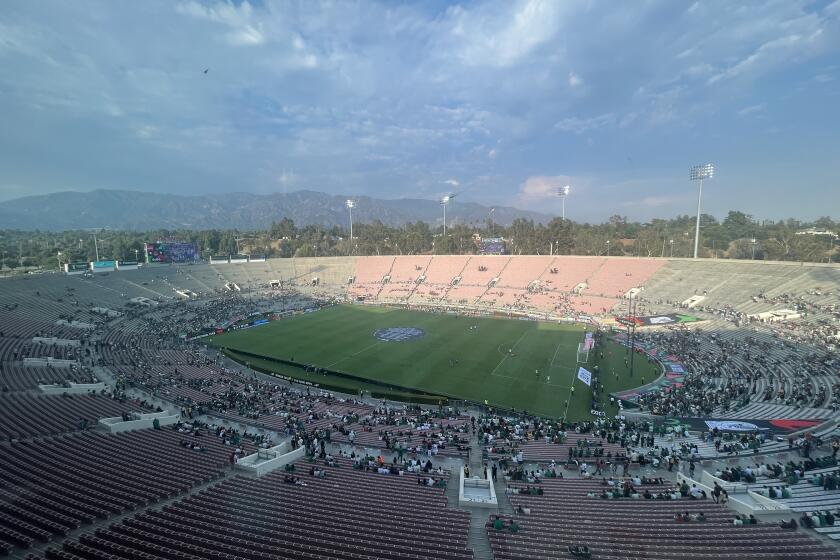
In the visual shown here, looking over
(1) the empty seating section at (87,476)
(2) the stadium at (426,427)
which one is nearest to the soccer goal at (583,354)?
(2) the stadium at (426,427)

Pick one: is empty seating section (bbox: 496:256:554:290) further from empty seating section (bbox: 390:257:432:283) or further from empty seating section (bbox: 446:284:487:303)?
empty seating section (bbox: 390:257:432:283)

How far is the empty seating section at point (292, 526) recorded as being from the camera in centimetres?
902

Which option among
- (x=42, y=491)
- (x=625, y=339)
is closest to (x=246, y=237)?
(x=625, y=339)

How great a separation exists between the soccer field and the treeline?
4496 cm

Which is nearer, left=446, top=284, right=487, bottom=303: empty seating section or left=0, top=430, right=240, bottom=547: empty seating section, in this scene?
left=0, top=430, right=240, bottom=547: empty seating section

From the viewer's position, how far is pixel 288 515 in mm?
10945

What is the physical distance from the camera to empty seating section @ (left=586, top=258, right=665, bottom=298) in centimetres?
5591

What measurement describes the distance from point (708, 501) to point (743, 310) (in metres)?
40.1

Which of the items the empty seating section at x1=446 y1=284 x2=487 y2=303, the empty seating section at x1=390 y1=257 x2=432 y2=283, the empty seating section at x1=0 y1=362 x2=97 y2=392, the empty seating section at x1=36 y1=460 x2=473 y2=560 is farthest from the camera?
the empty seating section at x1=390 y1=257 x2=432 y2=283

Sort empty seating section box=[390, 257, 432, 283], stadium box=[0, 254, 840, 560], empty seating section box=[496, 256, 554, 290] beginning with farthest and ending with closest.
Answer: empty seating section box=[390, 257, 432, 283], empty seating section box=[496, 256, 554, 290], stadium box=[0, 254, 840, 560]

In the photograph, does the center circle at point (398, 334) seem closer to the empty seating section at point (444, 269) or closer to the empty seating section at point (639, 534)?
the empty seating section at point (444, 269)

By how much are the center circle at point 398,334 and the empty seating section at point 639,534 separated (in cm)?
2889

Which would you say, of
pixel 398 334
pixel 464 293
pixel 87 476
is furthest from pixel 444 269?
pixel 87 476

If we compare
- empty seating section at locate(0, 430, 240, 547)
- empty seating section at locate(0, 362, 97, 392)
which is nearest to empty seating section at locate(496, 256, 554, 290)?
empty seating section at locate(0, 362, 97, 392)
